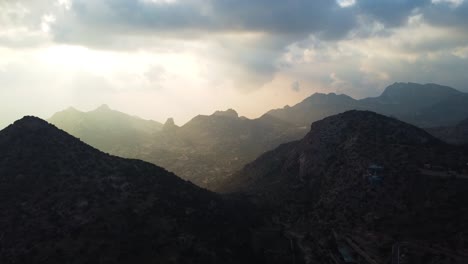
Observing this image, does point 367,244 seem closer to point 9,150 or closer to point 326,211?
point 326,211

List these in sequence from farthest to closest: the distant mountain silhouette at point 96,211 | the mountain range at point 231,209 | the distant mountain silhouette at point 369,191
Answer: the distant mountain silhouette at point 369,191
the mountain range at point 231,209
the distant mountain silhouette at point 96,211

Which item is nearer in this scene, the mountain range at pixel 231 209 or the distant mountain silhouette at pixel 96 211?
the distant mountain silhouette at pixel 96 211

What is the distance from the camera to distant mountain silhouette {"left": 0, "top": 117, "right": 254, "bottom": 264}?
7994 centimetres

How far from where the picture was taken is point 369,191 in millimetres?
118688

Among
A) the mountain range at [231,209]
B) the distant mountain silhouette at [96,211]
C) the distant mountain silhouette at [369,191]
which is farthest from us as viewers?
the distant mountain silhouette at [369,191]

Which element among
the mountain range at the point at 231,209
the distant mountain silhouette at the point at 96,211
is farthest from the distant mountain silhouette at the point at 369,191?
the distant mountain silhouette at the point at 96,211

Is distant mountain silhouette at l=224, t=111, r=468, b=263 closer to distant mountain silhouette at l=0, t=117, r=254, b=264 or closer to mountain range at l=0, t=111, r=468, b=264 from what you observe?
mountain range at l=0, t=111, r=468, b=264

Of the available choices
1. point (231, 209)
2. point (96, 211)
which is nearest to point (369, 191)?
point (231, 209)

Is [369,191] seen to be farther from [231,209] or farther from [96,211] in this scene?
[96,211]

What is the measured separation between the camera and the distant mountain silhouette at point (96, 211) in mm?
79938

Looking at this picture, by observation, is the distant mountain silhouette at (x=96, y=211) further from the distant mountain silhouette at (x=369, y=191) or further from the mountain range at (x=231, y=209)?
the distant mountain silhouette at (x=369, y=191)

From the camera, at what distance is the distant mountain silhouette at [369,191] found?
9431 cm

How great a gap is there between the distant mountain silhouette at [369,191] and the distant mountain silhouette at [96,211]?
64.8ft

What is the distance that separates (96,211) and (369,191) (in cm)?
7364
